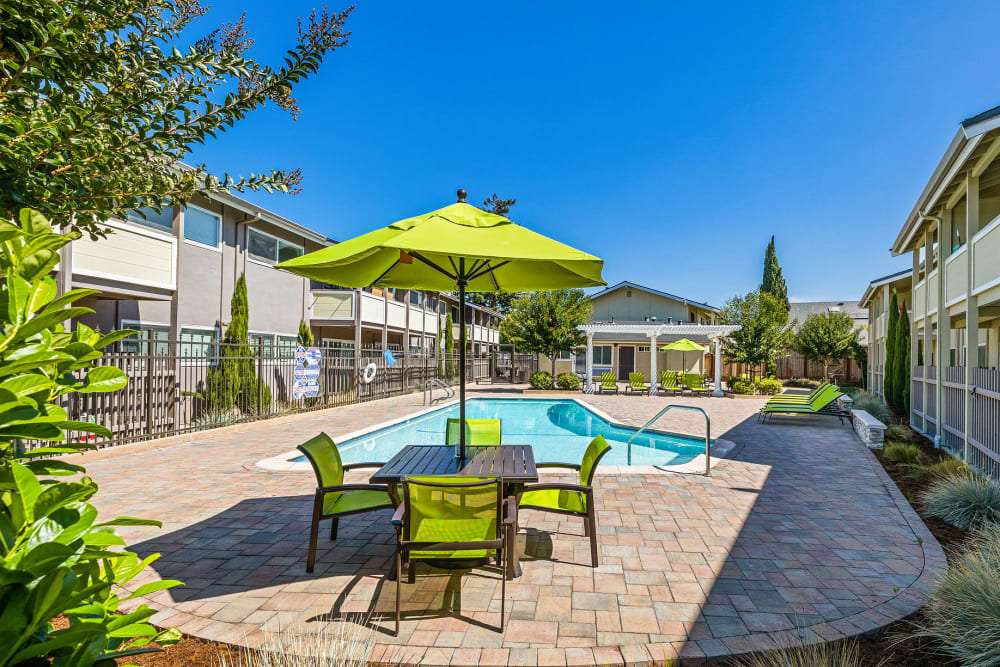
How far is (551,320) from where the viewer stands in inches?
1008

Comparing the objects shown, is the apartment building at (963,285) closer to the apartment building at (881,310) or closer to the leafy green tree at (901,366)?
the leafy green tree at (901,366)

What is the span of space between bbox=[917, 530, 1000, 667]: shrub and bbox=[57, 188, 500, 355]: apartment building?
9.19m

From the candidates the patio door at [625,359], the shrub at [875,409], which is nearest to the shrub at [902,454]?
the shrub at [875,409]

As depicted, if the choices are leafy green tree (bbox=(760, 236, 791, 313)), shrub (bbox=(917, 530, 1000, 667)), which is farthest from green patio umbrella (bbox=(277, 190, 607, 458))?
leafy green tree (bbox=(760, 236, 791, 313))

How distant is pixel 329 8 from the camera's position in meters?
2.46

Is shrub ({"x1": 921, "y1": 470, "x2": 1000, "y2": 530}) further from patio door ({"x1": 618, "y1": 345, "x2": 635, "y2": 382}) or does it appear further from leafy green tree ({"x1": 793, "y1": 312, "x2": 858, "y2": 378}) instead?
patio door ({"x1": 618, "y1": 345, "x2": 635, "y2": 382})

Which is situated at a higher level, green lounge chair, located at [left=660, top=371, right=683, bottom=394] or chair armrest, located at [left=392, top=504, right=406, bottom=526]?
chair armrest, located at [left=392, top=504, right=406, bottom=526]

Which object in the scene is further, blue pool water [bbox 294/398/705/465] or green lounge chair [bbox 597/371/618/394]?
green lounge chair [bbox 597/371/618/394]

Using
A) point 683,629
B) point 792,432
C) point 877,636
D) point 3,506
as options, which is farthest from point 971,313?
point 3,506

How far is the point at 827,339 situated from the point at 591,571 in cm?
3143

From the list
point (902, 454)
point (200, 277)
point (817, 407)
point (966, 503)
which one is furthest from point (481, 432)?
point (200, 277)

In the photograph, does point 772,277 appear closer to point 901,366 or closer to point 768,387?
point 768,387

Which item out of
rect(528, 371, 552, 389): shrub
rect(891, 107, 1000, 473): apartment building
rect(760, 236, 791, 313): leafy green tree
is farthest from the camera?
rect(760, 236, 791, 313): leafy green tree

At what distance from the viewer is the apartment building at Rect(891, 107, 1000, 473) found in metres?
7.15
